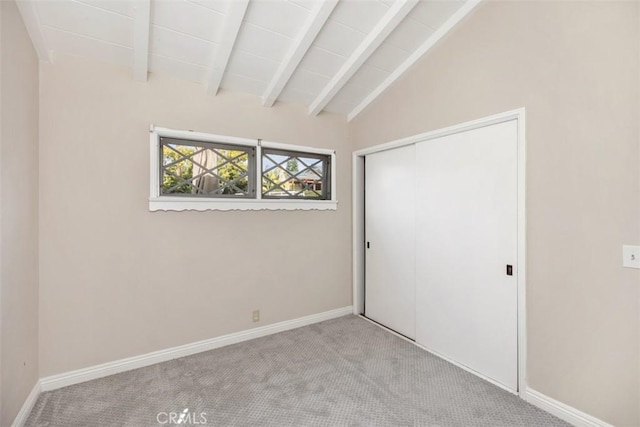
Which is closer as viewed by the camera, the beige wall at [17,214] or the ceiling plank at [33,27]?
the beige wall at [17,214]

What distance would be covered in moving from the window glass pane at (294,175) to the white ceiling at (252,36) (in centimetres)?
58

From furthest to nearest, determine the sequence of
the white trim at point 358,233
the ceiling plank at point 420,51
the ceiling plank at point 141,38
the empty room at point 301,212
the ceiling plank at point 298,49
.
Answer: the white trim at point 358,233, the ceiling plank at point 420,51, the ceiling plank at point 298,49, the ceiling plank at point 141,38, the empty room at point 301,212

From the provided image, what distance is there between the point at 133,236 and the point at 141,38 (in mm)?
1443

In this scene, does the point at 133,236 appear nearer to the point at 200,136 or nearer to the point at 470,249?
the point at 200,136

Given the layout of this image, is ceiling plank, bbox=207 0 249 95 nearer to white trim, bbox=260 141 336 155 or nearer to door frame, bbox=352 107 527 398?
white trim, bbox=260 141 336 155

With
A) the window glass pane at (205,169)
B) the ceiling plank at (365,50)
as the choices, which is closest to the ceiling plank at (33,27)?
the window glass pane at (205,169)

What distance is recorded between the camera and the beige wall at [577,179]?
5.24 ft

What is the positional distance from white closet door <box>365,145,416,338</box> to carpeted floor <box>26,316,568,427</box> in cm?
51

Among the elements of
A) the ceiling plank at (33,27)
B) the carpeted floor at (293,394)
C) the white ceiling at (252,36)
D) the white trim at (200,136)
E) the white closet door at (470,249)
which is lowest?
the carpeted floor at (293,394)

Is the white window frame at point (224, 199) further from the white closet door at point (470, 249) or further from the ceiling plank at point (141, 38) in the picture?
the white closet door at point (470, 249)

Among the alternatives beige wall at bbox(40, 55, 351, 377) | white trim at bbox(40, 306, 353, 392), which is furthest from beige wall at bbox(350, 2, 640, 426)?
white trim at bbox(40, 306, 353, 392)

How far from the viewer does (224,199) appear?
2729 mm

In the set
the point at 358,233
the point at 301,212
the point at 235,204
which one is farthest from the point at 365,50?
the point at 358,233

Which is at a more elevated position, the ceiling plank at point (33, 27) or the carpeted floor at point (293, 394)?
the ceiling plank at point (33, 27)
